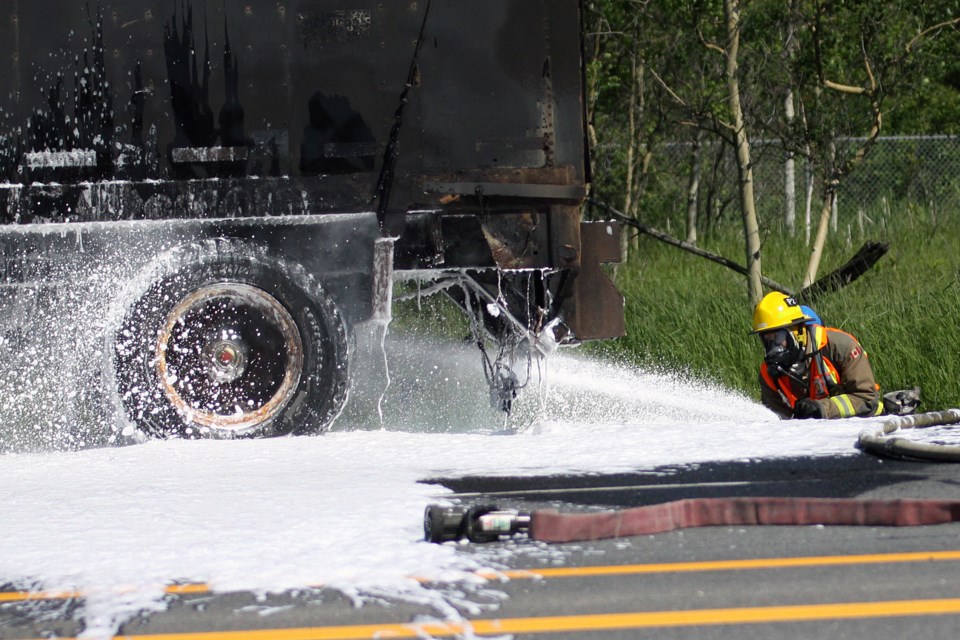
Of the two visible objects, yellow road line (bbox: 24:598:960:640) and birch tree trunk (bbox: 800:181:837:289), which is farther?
birch tree trunk (bbox: 800:181:837:289)

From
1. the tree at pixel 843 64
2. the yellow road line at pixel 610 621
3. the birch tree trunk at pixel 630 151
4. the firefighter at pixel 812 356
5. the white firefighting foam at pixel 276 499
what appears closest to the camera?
the yellow road line at pixel 610 621

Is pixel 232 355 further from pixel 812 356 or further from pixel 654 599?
pixel 654 599

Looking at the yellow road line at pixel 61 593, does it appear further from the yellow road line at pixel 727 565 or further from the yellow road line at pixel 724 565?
the yellow road line at pixel 727 565

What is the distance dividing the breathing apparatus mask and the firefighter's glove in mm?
248

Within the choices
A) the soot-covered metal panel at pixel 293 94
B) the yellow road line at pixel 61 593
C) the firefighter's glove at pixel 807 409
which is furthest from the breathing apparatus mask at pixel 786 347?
the yellow road line at pixel 61 593

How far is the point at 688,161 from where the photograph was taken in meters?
17.0

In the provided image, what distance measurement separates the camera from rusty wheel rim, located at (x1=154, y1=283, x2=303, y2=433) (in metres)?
7.26

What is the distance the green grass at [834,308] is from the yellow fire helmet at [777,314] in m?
1.67

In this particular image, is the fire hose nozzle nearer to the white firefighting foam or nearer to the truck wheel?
the white firefighting foam

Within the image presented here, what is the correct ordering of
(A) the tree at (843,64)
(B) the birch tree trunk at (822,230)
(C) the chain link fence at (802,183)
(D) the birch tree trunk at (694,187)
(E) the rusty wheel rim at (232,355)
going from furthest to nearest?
(C) the chain link fence at (802,183)
(D) the birch tree trunk at (694,187)
(B) the birch tree trunk at (822,230)
(A) the tree at (843,64)
(E) the rusty wheel rim at (232,355)

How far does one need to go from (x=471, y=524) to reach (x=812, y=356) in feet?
12.6

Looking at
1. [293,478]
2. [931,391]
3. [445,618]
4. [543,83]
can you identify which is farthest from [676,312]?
[445,618]

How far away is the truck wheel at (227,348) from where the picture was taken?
7.16m

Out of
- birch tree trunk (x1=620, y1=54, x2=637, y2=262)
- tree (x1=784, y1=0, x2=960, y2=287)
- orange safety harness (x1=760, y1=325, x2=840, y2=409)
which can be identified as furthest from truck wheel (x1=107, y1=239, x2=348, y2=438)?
birch tree trunk (x1=620, y1=54, x2=637, y2=262)
